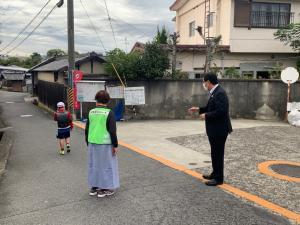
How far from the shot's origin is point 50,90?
21.3 m

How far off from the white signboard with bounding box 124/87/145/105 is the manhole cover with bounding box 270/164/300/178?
27.3ft

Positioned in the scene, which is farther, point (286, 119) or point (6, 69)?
point (6, 69)

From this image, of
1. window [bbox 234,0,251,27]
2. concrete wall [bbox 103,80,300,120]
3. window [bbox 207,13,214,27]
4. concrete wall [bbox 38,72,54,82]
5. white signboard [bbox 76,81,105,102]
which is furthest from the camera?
concrete wall [bbox 38,72,54,82]

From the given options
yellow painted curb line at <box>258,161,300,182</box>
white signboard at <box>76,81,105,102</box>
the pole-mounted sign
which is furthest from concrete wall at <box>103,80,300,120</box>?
yellow painted curb line at <box>258,161,300,182</box>

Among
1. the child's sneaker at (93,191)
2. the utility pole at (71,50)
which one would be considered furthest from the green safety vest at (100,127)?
the utility pole at (71,50)

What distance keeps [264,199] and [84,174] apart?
3323 millimetres

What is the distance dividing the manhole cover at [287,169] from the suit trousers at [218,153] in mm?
1554

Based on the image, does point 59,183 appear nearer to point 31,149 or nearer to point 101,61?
point 31,149

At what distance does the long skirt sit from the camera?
5758 mm

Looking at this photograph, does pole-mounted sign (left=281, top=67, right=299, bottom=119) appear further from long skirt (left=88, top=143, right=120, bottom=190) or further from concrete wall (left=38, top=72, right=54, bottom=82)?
concrete wall (left=38, top=72, right=54, bottom=82)

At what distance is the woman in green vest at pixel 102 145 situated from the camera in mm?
5711

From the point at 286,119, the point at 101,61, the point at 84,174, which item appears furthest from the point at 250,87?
the point at 84,174

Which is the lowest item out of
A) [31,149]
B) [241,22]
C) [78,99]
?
[31,149]

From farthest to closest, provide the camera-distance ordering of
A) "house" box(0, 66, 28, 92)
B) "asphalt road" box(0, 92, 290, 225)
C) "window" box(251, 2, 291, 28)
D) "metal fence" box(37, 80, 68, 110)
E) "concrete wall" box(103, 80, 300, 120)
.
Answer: "house" box(0, 66, 28, 92) → "window" box(251, 2, 291, 28) → "metal fence" box(37, 80, 68, 110) → "concrete wall" box(103, 80, 300, 120) → "asphalt road" box(0, 92, 290, 225)
